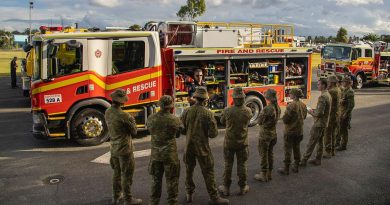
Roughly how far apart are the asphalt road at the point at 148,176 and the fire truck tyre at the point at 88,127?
0.21 m

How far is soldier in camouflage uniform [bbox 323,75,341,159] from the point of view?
7.95m

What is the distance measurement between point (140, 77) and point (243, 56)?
326cm

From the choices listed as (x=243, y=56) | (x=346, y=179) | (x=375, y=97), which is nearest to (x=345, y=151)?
(x=346, y=179)

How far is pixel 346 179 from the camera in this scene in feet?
22.9

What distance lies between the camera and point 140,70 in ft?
Answer: 30.5

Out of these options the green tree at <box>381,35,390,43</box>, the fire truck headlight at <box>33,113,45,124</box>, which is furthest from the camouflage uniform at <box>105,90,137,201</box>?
the green tree at <box>381,35,390,43</box>

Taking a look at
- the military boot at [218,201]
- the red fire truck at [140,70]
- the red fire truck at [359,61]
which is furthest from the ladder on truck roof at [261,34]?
the red fire truck at [359,61]

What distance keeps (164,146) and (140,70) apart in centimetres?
444

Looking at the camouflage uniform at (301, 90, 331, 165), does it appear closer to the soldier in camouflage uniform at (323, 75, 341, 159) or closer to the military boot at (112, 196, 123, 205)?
the soldier in camouflage uniform at (323, 75, 341, 159)

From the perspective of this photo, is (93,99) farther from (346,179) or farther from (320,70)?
(320,70)

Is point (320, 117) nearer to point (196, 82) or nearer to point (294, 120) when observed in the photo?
point (294, 120)

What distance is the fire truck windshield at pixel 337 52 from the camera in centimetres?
1983

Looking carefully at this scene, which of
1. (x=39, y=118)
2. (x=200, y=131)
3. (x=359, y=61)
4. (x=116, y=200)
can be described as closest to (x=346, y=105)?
(x=200, y=131)

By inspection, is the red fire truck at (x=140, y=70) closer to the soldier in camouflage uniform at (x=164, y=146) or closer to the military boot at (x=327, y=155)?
the military boot at (x=327, y=155)
